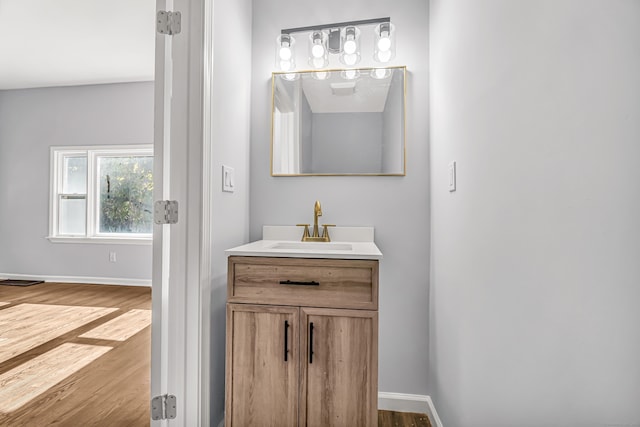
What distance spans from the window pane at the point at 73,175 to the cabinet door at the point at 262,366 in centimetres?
440

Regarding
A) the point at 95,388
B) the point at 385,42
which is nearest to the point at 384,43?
the point at 385,42

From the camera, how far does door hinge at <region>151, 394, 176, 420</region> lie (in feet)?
4.26

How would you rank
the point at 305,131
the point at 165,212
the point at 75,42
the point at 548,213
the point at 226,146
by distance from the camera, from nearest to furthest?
the point at 548,213 < the point at 165,212 < the point at 226,146 < the point at 305,131 < the point at 75,42

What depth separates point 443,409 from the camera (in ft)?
4.91

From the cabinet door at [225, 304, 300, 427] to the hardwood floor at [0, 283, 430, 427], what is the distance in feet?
1.99

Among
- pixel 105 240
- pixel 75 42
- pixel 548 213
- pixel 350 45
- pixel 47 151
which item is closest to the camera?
pixel 548 213

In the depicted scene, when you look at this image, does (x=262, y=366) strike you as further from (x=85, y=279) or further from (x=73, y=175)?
(x=73, y=175)

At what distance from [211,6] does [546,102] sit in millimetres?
1337

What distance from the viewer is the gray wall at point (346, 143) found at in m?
1.89

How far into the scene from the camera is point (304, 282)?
1.36 m

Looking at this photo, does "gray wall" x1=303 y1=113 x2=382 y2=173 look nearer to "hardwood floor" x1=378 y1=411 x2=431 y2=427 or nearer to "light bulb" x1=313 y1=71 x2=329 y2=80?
"light bulb" x1=313 y1=71 x2=329 y2=80

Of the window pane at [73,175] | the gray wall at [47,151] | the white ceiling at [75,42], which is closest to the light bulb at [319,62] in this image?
the white ceiling at [75,42]

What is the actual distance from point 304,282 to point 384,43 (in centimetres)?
136

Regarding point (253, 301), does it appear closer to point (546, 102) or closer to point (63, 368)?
point (546, 102)
